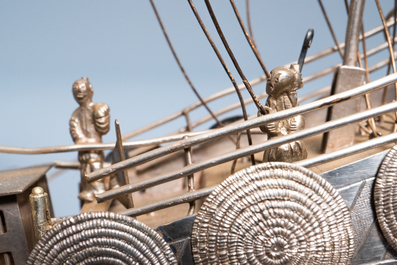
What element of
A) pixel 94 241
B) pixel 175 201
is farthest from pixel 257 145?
pixel 94 241

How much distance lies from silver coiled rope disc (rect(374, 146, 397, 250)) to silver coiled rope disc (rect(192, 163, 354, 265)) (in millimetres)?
126

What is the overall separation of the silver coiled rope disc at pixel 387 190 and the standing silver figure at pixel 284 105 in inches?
9.7

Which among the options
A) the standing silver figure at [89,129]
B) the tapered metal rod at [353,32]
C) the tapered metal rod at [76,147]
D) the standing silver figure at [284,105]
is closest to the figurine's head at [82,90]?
the standing silver figure at [89,129]

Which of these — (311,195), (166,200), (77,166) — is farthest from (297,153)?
(77,166)

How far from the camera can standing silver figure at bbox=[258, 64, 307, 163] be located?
141 centimetres

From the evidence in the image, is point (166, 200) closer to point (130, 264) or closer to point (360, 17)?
point (130, 264)

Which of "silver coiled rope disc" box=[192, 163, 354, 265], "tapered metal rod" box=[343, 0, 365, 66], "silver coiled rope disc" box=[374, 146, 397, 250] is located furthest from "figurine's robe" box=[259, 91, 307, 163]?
"tapered metal rod" box=[343, 0, 365, 66]

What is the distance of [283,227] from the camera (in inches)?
52.6

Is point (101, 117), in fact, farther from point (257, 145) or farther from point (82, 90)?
point (257, 145)

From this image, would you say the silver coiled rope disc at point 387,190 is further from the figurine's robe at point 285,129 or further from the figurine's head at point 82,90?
the figurine's head at point 82,90

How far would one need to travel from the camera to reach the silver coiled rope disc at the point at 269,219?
4.37 feet

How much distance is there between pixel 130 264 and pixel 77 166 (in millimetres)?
894

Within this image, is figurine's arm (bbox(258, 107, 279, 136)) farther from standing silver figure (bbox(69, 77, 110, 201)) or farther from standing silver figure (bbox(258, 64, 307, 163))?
standing silver figure (bbox(69, 77, 110, 201))

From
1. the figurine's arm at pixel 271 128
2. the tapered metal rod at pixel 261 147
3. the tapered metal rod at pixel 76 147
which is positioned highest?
the tapered metal rod at pixel 76 147
